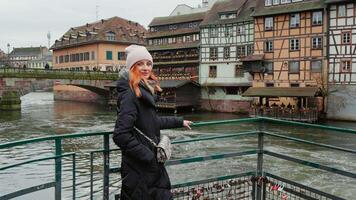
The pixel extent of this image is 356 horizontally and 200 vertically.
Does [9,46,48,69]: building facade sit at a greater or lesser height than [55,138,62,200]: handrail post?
greater

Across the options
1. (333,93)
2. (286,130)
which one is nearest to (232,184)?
(286,130)

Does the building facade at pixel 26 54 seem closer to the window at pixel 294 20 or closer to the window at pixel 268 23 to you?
the window at pixel 268 23

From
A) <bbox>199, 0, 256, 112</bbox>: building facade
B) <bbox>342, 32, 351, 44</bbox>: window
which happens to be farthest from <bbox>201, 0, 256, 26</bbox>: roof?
<bbox>342, 32, 351, 44</bbox>: window

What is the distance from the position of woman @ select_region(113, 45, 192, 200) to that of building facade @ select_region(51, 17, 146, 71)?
48393mm

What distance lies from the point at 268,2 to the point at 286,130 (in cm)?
1255

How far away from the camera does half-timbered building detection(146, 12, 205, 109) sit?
128ft

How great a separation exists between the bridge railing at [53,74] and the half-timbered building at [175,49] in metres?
6.09

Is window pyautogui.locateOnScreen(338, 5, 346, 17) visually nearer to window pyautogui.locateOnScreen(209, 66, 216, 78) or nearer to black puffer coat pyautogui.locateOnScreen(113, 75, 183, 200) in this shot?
window pyautogui.locateOnScreen(209, 66, 216, 78)

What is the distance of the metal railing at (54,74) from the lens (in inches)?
1507

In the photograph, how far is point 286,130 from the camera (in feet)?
78.6

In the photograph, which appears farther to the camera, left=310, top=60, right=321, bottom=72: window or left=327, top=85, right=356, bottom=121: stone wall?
left=310, top=60, right=321, bottom=72: window

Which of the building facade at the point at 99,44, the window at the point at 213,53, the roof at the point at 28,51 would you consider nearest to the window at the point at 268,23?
the window at the point at 213,53

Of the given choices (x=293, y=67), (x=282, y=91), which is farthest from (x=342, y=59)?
(x=282, y=91)

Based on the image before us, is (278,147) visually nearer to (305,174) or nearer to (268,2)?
(305,174)
